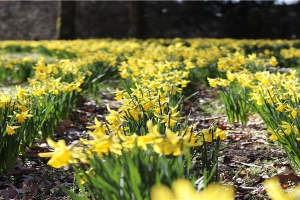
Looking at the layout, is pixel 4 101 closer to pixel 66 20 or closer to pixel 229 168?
pixel 229 168

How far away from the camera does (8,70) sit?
19.7ft

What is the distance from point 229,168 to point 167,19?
1712 centimetres

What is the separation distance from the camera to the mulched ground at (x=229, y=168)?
2371 mm

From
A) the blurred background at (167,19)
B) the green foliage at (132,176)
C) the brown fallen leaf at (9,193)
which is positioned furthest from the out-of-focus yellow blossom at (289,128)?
the blurred background at (167,19)

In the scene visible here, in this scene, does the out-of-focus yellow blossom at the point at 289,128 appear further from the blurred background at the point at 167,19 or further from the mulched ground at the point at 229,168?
the blurred background at the point at 167,19

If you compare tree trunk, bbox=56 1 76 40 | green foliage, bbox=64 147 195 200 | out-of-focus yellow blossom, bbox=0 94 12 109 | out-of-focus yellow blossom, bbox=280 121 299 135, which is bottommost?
green foliage, bbox=64 147 195 200

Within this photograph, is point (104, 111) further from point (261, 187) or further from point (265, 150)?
point (261, 187)

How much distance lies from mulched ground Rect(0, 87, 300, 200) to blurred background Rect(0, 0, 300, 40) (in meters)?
13.7

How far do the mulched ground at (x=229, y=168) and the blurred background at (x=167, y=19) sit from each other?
13651 millimetres

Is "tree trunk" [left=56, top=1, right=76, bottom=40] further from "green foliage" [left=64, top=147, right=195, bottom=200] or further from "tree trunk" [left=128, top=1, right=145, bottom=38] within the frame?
"green foliage" [left=64, top=147, right=195, bottom=200]

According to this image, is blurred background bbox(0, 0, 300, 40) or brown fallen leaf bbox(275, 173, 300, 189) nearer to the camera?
brown fallen leaf bbox(275, 173, 300, 189)

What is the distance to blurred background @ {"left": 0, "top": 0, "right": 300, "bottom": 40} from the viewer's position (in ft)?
56.7

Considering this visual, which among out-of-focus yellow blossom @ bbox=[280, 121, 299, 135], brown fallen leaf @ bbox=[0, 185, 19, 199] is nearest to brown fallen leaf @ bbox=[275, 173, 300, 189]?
out-of-focus yellow blossom @ bbox=[280, 121, 299, 135]

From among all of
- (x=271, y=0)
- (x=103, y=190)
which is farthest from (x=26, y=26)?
(x=103, y=190)
